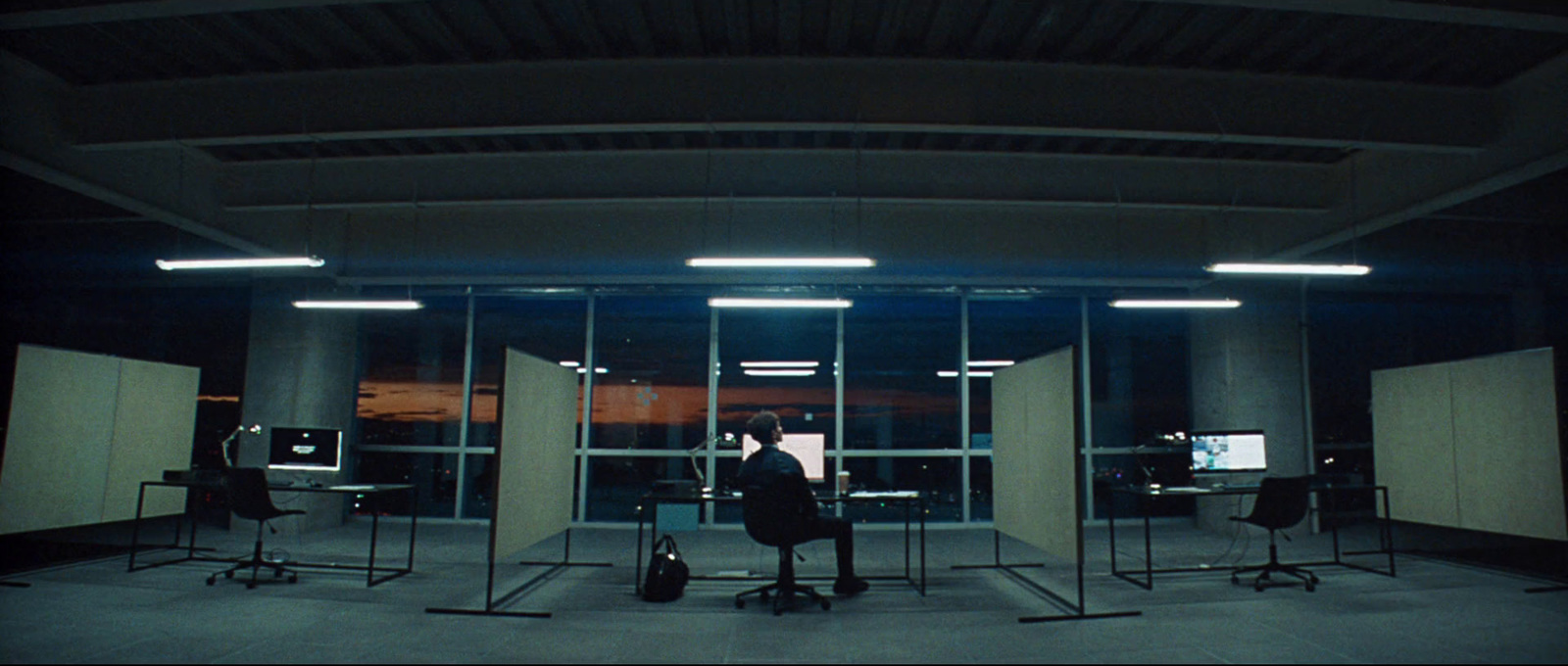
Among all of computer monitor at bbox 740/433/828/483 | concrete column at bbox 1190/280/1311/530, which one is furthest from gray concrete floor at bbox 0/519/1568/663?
concrete column at bbox 1190/280/1311/530

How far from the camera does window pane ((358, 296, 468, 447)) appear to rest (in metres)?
9.48

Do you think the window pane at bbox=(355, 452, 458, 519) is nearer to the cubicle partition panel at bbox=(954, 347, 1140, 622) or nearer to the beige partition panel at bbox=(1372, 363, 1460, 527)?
the cubicle partition panel at bbox=(954, 347, 1140, 622)

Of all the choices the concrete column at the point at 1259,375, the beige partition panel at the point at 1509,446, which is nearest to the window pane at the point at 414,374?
the concrete column at the point at 1259,375

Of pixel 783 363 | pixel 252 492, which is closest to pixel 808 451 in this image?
pixel 783 363

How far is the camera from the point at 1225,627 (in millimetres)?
4465

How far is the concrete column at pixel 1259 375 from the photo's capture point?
28.1 ft

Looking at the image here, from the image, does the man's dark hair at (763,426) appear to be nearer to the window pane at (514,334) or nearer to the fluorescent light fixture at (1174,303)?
the fluorescent light fixture at (1174,303)

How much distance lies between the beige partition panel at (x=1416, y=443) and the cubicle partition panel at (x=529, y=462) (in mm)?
7193

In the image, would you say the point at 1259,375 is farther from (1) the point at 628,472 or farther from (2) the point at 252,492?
(2) the point at 252,492

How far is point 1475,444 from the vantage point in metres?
6.50

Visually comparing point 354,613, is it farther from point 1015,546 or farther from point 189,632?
point 1015,546

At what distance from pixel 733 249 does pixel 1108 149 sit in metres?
3.58

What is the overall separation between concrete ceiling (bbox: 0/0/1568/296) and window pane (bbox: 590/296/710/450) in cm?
201

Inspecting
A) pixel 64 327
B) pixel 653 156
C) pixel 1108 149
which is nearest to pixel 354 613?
pixel 653 156
